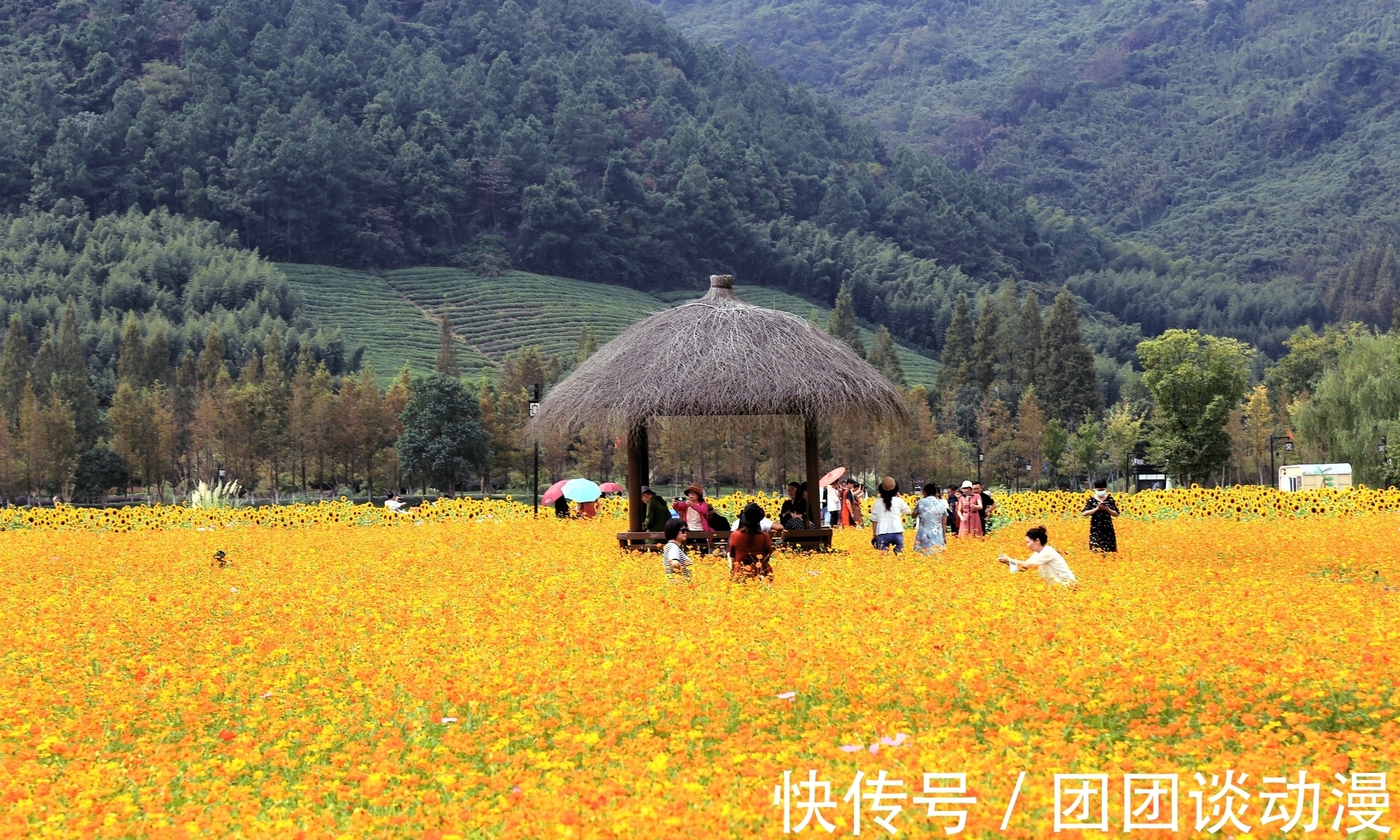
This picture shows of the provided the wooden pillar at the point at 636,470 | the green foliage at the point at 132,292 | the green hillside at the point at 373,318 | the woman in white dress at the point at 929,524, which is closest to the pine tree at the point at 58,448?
the green foliage at the point at 132,292

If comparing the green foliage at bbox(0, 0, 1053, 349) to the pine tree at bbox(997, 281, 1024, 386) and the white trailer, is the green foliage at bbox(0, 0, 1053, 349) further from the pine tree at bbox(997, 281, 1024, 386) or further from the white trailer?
the white trailer

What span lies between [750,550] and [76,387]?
71294 millimetres

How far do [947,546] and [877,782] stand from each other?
580 inches

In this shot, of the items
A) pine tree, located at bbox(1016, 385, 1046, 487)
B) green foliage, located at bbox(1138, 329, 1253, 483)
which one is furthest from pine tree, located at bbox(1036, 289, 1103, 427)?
green foliage, located at bbox(1138, 329, 1253, 483)

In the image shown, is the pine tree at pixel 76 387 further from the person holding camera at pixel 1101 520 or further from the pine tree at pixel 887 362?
the person holding camera at pixel 1101 520

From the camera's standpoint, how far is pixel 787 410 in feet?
73.1

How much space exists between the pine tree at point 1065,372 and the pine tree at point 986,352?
4.00 m

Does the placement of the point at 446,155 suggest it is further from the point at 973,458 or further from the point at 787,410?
the point at 787,410

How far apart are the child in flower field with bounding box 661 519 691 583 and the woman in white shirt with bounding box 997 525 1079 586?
348 centimetres

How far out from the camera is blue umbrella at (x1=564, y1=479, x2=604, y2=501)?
33.4m

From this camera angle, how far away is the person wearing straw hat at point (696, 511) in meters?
20.5

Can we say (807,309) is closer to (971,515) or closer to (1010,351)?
(1010,351)

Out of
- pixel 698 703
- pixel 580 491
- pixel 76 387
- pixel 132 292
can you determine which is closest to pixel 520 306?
pixel 132 292

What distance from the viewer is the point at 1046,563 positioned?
1588cm
